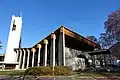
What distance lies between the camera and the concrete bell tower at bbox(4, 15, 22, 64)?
129 feet

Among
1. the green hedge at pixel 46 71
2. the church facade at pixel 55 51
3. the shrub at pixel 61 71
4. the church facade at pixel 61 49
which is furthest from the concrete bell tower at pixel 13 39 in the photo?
the shrub at pixel 61 71

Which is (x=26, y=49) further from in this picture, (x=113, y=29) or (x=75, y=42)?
(x=113, y=29)

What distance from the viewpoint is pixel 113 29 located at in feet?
85.5

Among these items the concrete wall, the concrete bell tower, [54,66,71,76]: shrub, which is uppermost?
the concrete bell tower

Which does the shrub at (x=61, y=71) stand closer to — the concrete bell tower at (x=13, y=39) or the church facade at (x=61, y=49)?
the church facade at (x=61, y=49)

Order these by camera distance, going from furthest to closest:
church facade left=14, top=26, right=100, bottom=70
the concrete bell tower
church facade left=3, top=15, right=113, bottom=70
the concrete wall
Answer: the concrete bell tower, the concrete wall, church facade left=3, top=15, right=113, bottom=70, church facade left=14, top=26, right=100, bottom=70

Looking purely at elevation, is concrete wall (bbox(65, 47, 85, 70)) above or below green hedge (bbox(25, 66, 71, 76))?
above

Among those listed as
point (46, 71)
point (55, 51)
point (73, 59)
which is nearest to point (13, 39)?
point (55, 51)

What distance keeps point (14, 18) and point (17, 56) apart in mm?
11117

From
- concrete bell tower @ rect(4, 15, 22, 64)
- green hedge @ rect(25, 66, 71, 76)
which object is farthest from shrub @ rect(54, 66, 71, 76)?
concrete bell tower @ rect(4, 15, 22, 64)

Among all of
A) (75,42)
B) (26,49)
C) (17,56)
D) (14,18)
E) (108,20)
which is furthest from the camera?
(14,18)

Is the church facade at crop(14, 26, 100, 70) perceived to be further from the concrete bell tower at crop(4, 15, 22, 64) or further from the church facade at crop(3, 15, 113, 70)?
the concrete bell tower at crop(4, 15, 22, 64)

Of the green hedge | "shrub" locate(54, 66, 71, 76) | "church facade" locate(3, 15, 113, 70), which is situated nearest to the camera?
the green hedge

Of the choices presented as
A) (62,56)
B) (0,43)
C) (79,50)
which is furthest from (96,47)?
(0,43)
